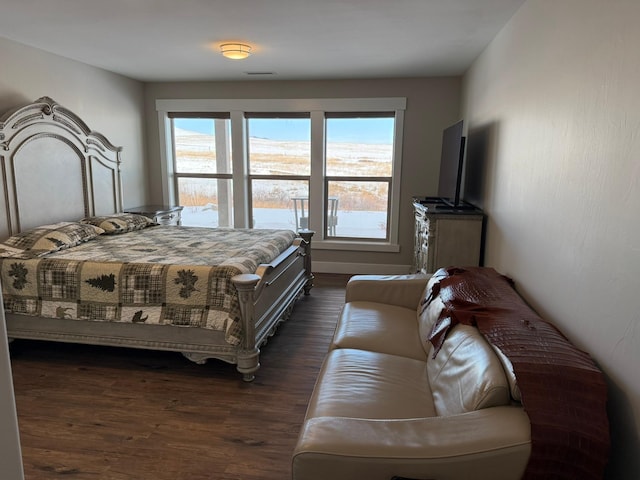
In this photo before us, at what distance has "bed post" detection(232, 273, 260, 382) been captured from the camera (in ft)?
8.77

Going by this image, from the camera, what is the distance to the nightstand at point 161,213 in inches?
195

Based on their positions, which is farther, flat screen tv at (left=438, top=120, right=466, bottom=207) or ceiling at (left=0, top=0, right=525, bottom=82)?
flat screen tv at (left=438, top=120, right=466, bottom=207)

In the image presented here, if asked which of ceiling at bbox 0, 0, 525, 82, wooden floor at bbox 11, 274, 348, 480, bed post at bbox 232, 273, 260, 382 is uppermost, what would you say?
ceiling at bbox 0, 0, 525, 82

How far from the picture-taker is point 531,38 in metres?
2.46

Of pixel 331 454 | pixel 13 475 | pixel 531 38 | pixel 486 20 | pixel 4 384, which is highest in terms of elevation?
pixel 486 20

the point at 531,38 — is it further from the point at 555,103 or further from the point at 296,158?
the point at 296,158

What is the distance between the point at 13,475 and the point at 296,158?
16.6 ft

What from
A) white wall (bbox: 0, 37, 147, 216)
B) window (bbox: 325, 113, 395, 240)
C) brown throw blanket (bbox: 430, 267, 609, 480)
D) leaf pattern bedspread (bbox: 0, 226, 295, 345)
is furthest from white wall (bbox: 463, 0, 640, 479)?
white wall (bbox: 0, 37, 147, 216)

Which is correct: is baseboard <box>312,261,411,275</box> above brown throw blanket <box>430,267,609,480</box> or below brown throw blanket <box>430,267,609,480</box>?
below

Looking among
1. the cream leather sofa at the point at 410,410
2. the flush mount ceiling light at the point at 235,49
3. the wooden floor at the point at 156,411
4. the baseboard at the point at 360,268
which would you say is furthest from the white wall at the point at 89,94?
the cream leather sofa at the point at 410,410

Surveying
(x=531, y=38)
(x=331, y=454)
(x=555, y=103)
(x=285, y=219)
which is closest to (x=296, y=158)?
(x=285, y=219)

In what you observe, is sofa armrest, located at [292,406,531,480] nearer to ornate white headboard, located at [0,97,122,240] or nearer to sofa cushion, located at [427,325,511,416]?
sofa cushion, located at [427,325,511,416]

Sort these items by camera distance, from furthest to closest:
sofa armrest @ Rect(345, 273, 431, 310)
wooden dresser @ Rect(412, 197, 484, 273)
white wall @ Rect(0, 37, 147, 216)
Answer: white wall @ Rect(0, 37, 147, 216) → wooden dresser @ Rect(412, 197, 484, 273) → sofa armrest @ Rect(345, 273, 431, 310)

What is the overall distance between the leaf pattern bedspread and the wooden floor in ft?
1.21
